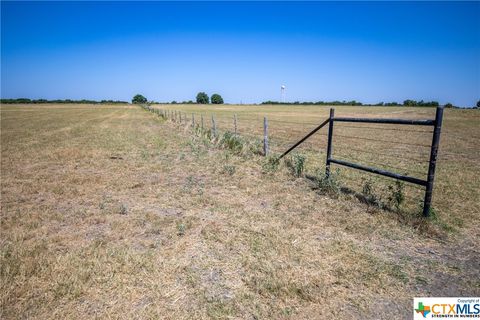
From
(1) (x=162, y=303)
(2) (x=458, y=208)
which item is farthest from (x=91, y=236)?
(2) (x=458, y=208)

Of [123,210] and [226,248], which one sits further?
[123,210]

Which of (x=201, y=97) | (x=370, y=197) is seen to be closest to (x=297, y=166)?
(x=370, y=197)

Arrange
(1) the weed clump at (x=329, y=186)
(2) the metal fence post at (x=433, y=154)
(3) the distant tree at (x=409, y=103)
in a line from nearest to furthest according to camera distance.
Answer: (2) the metal fence post at (x=433, y=154)
(1) the weed clump at (x=329, y=186)
(3) the distant tree at (x=409, y=103)

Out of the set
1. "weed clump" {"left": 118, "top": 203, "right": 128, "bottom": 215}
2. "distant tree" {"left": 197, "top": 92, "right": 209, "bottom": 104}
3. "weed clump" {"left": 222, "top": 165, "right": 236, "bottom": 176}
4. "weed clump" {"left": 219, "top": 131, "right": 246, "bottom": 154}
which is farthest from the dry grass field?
"distant tree" {"left": 197, "top": 92, "right": 209, "bottom": 104}

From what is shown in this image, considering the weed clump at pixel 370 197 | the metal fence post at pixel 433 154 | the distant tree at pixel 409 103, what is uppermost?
the distant tree at pixel 409 103

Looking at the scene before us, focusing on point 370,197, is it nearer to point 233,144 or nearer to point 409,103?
point 233,144

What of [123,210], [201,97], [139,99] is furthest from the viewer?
[139,99]

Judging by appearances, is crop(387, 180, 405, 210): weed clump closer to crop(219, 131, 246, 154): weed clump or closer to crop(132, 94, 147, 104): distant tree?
crop(219, 131, 246, 154): weed clump

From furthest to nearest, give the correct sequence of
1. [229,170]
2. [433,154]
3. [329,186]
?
[229,170] < [329,186] < [433,154]

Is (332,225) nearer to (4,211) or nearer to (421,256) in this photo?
(421,256)

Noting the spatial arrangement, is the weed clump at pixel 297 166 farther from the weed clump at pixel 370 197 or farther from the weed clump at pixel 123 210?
the weed clump at pixel 123 210

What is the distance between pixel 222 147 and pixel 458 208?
29.6 feet

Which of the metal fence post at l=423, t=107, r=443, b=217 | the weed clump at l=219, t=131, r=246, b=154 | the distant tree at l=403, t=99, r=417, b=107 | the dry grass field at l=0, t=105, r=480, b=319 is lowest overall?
the dry grass field at l=0, t=105, r=480, b=319

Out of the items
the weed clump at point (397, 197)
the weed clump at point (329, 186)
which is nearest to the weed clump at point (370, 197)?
the weed clump at point (397, 197)
